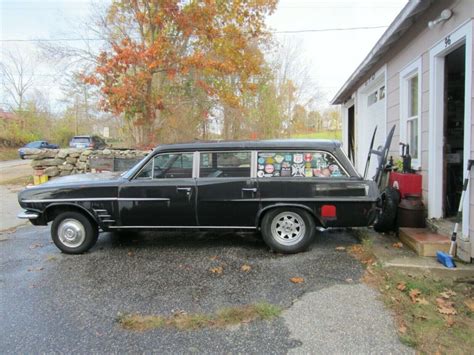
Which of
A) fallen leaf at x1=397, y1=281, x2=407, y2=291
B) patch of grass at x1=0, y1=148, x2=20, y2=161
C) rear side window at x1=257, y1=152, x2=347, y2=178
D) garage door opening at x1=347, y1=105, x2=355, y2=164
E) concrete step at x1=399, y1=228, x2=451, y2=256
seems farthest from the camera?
patch of grass at x1=0, y1=148, x2=20, y2=161

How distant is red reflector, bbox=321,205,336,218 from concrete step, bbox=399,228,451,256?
42.0 inches

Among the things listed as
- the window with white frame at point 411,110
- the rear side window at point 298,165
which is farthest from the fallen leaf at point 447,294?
the window with white frame at point 411,110

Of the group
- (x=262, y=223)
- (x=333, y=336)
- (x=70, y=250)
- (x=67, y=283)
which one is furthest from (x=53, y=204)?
(x=333, y=336)

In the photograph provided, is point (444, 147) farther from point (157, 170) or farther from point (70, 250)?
point (70, 250)

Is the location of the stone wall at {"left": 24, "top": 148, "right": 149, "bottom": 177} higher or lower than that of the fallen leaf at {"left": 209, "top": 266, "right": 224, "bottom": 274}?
higher

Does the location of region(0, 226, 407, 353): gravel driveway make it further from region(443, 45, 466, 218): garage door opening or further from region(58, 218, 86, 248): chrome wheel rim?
region(443, 45, 466, 218): garage door opening

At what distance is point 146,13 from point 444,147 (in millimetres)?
12073

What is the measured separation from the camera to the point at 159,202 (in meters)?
5.00

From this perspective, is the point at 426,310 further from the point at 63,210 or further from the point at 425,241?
the point at 63,210

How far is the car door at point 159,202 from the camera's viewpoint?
16.4 feet

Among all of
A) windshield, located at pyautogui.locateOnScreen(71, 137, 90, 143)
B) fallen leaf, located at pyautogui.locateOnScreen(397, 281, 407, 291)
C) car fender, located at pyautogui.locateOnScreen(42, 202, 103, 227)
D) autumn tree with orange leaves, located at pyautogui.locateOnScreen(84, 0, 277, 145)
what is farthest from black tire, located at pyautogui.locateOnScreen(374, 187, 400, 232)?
windshield, located at pyautogui.locateOnScreen(71, 137, 90, 143)

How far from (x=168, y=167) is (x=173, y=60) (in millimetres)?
9589

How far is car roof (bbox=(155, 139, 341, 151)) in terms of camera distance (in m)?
4.97

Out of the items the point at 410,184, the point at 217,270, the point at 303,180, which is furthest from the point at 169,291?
the point at 410,184
